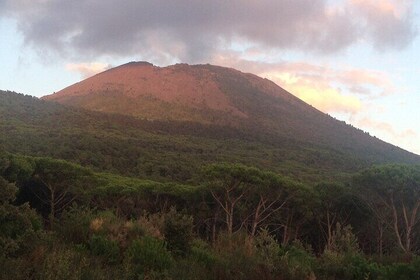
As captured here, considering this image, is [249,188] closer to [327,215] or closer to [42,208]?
[327,215]

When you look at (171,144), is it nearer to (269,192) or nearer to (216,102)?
(269,192)

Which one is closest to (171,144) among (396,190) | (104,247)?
(396,190)

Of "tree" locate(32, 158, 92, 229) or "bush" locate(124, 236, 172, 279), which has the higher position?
"bush" locate(124, 236, 172, 279)

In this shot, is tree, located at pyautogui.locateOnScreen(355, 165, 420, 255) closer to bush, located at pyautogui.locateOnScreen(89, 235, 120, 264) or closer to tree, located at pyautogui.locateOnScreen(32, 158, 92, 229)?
tree, located at pyautogui.locateOnScreen(32, 158, 92, 229)

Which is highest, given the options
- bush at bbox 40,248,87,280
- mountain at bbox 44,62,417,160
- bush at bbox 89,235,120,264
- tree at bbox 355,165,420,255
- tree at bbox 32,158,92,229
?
mountain at bbox 44,62,417,160

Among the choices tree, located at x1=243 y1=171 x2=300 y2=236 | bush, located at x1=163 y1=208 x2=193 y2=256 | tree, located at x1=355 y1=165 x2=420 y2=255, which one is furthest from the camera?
tree, located at x1=243 y1=171 x2=300 y2=236

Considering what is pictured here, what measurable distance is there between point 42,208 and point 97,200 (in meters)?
4.42

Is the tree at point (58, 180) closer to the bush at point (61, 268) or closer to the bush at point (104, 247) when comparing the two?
the bush at point (104, 247)

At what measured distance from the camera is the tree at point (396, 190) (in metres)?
30.7

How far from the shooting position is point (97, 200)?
39.3 m

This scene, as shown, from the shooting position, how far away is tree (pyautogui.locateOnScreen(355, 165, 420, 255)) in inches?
1209

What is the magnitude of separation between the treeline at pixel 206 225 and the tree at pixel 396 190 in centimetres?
9

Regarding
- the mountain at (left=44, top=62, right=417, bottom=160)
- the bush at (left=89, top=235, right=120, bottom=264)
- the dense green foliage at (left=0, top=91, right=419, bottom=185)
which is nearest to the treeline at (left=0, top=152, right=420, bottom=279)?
the bush at (left=89, top=235, right=120, bottom=264)

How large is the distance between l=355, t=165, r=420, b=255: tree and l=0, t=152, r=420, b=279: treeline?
0.28 ft
